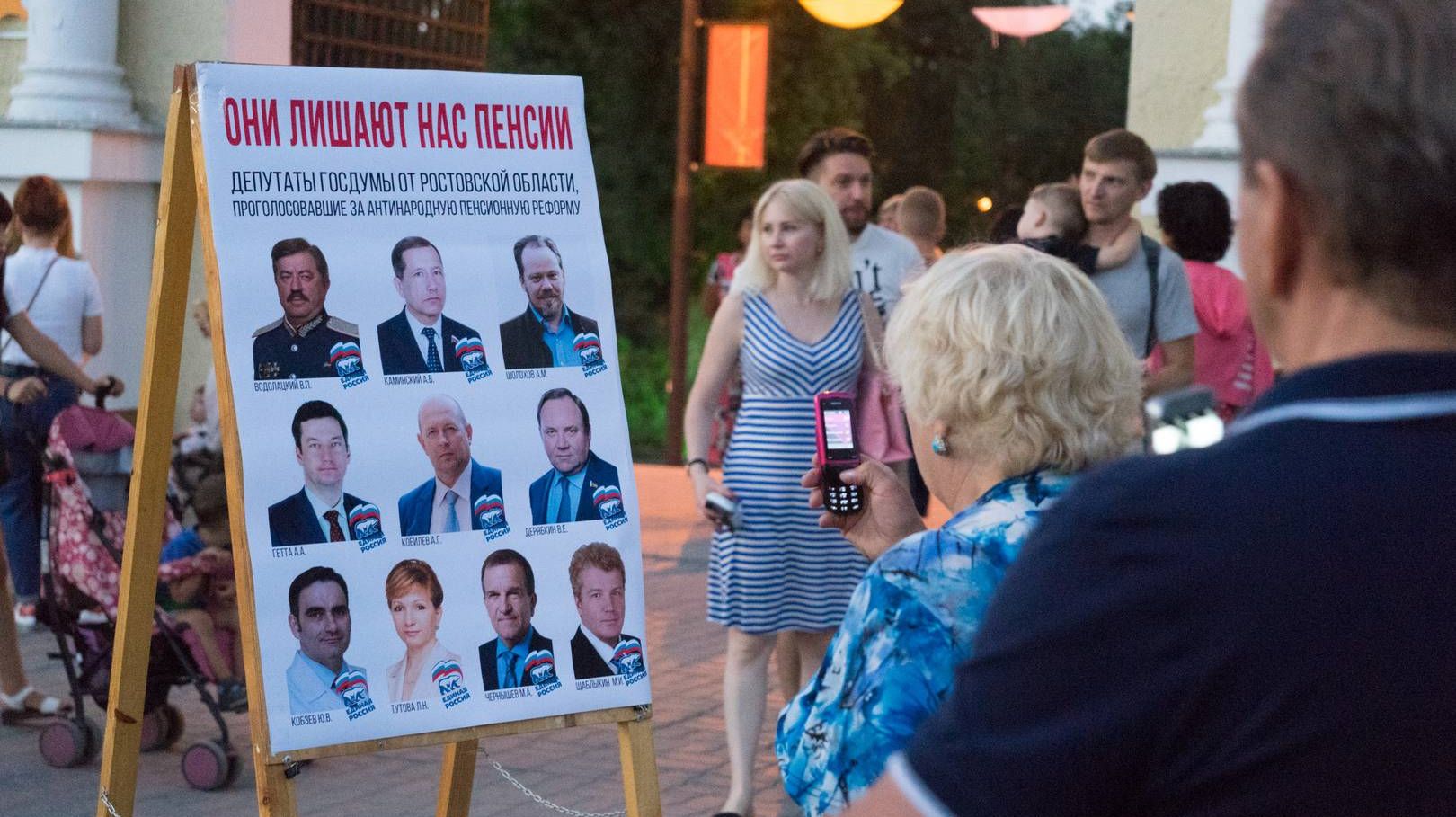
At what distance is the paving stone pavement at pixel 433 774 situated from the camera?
204 inches

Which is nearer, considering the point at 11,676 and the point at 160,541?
the point at 160,541

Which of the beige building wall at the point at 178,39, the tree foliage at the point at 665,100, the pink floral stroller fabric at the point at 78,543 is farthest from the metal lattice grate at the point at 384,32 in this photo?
the tree foliage at the point at 665,100

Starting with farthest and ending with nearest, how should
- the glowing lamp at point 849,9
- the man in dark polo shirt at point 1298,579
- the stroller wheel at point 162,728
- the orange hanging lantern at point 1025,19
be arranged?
1. the orange hanging lantern at point 1025,19
2. the glowing lamp at point 849,9
3. the stroller wheel at point 162,728
4. the man in dark polo shirt at point 1298,579

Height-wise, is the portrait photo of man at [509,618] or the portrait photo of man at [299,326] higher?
the portrait photo of man at [299,326]

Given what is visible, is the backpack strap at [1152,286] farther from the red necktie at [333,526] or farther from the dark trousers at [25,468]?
the dark trousers at [25,468]

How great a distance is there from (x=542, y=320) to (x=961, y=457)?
1.63 m

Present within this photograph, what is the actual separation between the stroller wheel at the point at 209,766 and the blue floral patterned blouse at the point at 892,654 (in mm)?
3633

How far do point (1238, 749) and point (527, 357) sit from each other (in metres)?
2.73

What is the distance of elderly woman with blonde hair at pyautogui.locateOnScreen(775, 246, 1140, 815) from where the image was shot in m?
1.94

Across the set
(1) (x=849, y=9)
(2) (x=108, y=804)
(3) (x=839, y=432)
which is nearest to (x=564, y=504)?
(3) (x=839, y=432)

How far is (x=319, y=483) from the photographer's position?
3.39 meters

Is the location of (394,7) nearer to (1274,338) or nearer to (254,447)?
(254,447)

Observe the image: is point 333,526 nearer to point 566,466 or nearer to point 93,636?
point 566,466

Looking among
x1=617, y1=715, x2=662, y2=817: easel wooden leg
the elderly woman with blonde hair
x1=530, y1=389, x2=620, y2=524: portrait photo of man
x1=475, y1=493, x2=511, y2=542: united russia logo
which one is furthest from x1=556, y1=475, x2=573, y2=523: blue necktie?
the elderly woman with blonde hair
